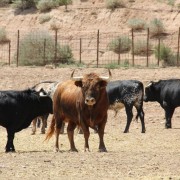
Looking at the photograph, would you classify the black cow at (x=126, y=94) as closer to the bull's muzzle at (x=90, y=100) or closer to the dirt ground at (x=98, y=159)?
the dirt ground at (x=98, y=159)

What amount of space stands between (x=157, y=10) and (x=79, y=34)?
6854 millimetres

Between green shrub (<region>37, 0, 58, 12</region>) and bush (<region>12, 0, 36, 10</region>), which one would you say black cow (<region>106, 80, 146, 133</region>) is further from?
bush (<region>12, 0, 36, 10</region>)

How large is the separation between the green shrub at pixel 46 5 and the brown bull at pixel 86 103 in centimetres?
4328

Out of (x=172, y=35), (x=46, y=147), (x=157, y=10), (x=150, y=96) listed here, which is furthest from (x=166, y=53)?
(x=46, y=147)

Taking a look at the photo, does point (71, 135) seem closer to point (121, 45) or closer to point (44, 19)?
point (121, 45)

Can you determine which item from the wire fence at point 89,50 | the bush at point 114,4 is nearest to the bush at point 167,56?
the wire fence at point 89,50

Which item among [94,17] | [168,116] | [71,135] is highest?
[71,135]

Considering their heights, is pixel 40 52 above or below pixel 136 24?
below

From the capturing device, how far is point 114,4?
58188 mm

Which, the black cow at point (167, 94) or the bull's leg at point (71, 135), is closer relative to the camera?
the bull's leg at point (71, 135)

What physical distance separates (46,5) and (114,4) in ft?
19.7

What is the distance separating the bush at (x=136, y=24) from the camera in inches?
2144

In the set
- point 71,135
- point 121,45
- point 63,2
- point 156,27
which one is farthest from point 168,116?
point 63,2

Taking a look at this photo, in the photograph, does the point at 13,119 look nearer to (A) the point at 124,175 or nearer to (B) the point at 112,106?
(A) the point at 124,175
